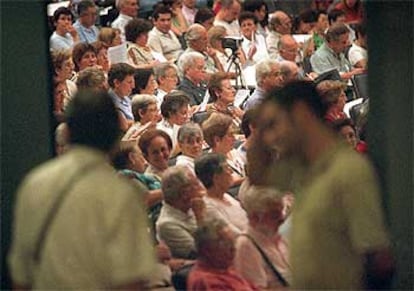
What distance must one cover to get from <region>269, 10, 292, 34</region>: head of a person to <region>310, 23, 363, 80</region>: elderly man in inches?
5.5

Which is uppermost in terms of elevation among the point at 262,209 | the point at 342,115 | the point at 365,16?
the point at 365,16

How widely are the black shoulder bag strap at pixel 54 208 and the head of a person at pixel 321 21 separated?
3.22 ft

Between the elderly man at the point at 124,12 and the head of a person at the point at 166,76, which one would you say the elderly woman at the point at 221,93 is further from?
the elderly man at the point at 124,12

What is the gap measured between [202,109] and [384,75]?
0.68 meters

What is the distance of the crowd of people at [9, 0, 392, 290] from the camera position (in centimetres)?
432

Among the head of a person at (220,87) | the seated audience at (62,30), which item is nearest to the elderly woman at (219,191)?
the head of a person at (220,87)

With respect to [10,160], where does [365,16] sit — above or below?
above

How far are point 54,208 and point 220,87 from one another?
0.84 m

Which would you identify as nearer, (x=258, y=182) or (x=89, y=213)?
(x=89, y=213)

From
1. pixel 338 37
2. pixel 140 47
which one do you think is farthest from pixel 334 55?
pixel 140 47

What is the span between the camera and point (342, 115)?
4.59 metres

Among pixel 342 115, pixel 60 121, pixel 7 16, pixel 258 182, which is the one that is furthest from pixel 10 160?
pixel 342 115

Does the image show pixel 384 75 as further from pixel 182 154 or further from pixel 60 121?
pixel 60 121

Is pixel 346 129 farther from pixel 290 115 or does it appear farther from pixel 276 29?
pixel 276 29
